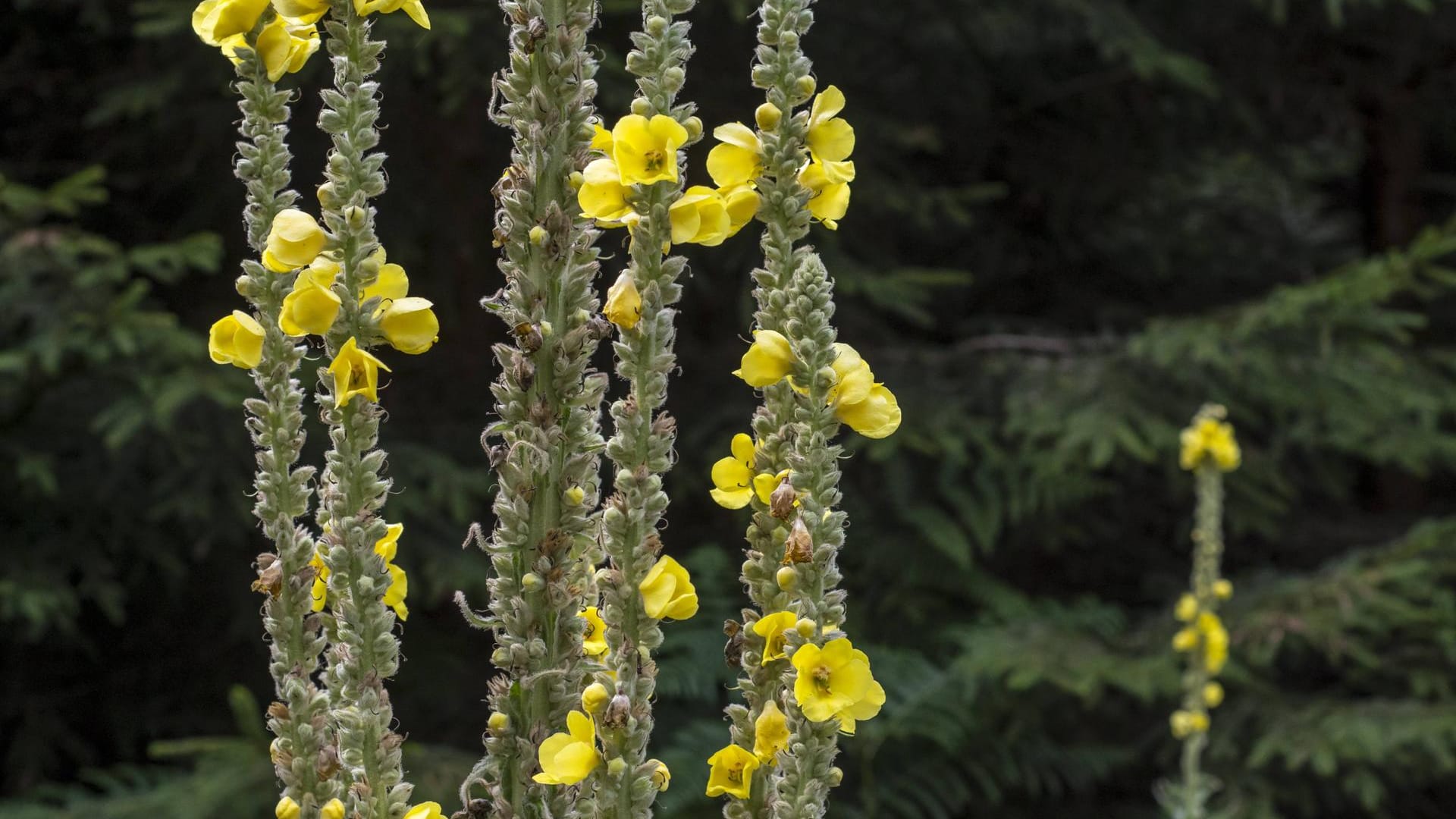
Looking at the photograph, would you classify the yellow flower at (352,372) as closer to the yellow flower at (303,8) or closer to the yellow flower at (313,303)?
the yellow flower at (313,303)

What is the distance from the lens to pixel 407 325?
A: 3.24 ft

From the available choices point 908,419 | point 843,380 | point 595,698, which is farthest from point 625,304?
point 908,419

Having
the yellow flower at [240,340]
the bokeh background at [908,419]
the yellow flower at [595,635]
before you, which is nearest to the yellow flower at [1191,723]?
the bokeh background at [908,419]

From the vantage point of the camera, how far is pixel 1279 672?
688cm

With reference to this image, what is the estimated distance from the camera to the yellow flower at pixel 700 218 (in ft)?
3.16

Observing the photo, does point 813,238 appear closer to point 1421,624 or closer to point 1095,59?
point 1095,59

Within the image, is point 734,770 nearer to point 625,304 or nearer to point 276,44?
point 625,304

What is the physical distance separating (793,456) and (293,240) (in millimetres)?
420

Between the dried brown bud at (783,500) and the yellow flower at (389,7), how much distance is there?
0.46 meters

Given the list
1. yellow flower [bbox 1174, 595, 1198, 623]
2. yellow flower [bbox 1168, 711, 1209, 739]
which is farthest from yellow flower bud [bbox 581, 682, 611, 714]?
yellow flower [bbox 1174, 595, 1198, 623]

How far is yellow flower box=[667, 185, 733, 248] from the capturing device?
3.16 ft

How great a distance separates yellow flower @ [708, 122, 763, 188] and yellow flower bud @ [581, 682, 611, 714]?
42cm

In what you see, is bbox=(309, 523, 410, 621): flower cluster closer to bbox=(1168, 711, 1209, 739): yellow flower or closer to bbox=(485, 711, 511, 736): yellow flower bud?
bbox=(485, 711, 511, 736): yellow flower bud

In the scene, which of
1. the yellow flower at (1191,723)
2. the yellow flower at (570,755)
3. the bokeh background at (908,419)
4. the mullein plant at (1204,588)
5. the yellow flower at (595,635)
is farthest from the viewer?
the bokeh background at (908,419)
